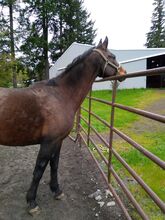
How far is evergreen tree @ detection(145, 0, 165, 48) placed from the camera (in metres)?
40.5

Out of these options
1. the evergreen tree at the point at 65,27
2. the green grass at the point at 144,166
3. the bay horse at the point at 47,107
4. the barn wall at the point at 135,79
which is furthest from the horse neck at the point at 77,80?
the evergreen tree at the point at 65,27

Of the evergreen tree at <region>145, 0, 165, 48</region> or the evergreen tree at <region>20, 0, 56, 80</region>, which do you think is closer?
the evergreen tree at <region>20, 0, 56, 80</region>

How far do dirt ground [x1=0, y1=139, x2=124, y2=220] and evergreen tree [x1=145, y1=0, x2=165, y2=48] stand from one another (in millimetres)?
39499

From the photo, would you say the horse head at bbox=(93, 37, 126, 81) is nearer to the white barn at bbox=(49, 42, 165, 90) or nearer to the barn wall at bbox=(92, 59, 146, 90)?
the white barn at bbox=(49, 42, 165, 90)

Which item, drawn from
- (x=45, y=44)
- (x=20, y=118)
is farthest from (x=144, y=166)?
(x=45, y=44)

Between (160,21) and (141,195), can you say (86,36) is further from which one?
(141,195)

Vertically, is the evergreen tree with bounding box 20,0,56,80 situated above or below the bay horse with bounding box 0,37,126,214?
above

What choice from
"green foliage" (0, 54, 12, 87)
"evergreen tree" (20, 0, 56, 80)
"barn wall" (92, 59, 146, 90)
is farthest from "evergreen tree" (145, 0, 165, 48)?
"green foliage" (0, 54, 12, 87)

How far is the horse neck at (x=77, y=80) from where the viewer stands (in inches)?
109

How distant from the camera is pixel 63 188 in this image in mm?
3180

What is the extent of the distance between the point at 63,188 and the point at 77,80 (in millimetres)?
1370

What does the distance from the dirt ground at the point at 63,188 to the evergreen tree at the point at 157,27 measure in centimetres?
3950

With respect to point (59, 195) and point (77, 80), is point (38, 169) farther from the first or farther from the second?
point (77, 80)

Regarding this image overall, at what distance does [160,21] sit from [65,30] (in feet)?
72.6
